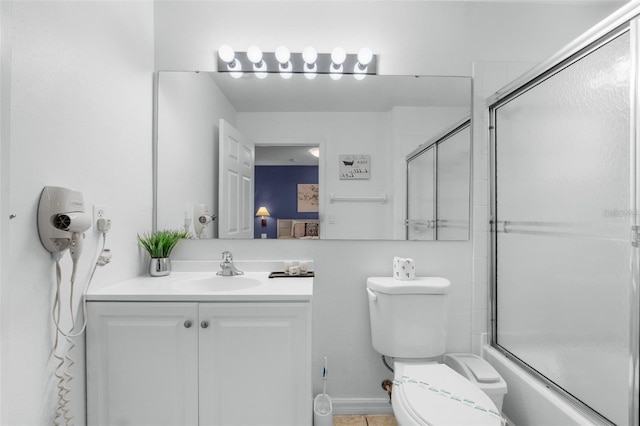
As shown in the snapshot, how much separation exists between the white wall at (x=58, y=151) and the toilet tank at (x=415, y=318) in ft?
4.13

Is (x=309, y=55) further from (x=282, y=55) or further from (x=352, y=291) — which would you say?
(x=352, y=291)

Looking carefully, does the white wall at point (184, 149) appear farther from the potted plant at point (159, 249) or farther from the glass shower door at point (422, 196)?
the glass shower door at point (422, 196)

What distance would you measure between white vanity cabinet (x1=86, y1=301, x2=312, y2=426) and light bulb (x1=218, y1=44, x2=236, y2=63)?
1.25m

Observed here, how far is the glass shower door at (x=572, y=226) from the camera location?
3.52ft

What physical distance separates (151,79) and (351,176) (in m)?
1.18

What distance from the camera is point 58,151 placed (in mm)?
1110

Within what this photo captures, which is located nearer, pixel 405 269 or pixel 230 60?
pixel 405 269

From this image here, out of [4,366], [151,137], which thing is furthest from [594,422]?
[151,137]

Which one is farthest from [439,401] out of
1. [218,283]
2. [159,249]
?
[159,249]

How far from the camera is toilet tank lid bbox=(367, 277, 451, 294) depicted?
1.53 metres

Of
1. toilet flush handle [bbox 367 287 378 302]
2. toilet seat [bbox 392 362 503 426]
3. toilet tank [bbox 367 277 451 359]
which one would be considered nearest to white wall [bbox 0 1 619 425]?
toilet flush handle [bbox 367 287 378 302]

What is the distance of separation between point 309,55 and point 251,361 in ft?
4.85

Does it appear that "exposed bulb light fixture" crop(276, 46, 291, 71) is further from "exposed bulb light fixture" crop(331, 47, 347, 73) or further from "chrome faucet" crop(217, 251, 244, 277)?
"chrome faucet" crop(217, 251, 244, 277)

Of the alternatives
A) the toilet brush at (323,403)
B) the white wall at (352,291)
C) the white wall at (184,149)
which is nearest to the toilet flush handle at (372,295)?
the white wall at (352,291)
